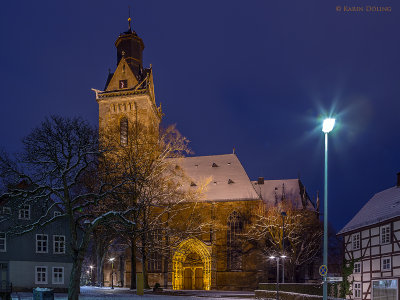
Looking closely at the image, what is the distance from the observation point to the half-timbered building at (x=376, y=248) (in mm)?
25625

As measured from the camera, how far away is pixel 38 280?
28531 mm

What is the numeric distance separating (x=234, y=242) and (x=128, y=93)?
832 inches

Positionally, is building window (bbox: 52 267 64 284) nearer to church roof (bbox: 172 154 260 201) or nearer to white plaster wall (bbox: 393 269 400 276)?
church roof (bbox: 172 154 260 201)

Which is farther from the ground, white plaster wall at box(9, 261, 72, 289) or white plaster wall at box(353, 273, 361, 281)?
white plaster wall at box(9, 261, 72, 289)

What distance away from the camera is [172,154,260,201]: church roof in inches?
1676

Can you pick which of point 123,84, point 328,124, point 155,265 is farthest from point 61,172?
point 123,84

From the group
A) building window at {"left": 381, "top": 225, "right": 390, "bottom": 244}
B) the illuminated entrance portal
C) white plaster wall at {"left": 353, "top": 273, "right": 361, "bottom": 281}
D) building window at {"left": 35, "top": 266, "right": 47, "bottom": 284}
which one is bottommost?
the illuminated entrance portal

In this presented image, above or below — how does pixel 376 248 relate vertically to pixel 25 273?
Result: above

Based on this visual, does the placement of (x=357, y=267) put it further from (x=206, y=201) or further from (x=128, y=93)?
(x=128, y=93)

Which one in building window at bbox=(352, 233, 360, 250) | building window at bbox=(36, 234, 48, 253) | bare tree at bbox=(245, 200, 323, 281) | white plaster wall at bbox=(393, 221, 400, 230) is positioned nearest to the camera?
white plaster wall at bbox=(393, 221, 400, 230)

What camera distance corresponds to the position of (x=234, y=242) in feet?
137

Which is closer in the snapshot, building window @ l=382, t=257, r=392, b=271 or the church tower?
building window @ l=382, t=257, r=392, b=271

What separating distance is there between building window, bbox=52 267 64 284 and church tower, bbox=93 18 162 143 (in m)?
20.5

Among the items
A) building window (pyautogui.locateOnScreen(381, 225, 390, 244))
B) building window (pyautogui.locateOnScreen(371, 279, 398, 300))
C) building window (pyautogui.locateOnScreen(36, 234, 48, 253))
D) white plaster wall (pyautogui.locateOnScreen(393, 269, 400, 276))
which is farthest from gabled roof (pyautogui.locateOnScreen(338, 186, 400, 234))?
building window (pyautogui.locateOnScreen(36, 234, 48, 253))
